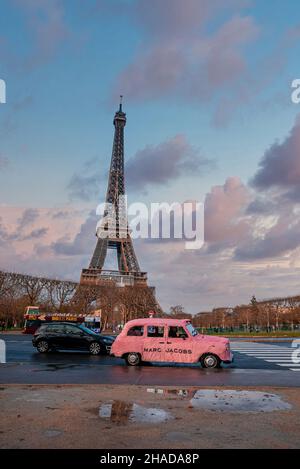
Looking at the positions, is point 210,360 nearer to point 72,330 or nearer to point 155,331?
point 155,331

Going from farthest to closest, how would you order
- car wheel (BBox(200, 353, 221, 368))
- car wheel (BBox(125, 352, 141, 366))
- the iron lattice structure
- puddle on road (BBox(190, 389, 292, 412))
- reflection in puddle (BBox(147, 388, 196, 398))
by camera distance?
the iron lattice structure
car wheel (BBox(125, 352, 141, 366))
car wheel (BBox(200, 353, 221, 368))
reflection in puddle (BBox(147, 388, 196, 398))
puddle on road (BBox(190, 389, 292, 412))

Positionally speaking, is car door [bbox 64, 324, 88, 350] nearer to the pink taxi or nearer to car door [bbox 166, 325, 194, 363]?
the pink taxi

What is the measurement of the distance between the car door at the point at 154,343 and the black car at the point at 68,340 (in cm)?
525

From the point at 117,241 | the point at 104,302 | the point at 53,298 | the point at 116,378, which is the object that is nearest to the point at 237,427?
the point at 116,378

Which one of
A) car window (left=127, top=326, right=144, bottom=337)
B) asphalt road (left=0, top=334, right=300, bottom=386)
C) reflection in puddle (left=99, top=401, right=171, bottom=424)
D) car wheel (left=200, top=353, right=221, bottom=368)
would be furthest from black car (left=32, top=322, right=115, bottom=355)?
reflection in puddle (left=99, top=401, right=171, bottom=424)

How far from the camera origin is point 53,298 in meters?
69.6

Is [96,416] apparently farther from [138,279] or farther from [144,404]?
[138,279]

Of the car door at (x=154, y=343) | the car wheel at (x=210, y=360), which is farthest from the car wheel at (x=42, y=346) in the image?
the car wheel at (x=210, y=360)

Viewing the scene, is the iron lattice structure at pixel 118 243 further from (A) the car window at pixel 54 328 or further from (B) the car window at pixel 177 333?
(B) the car window at pixel 177 333

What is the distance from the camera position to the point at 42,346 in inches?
822

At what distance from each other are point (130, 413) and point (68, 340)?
44.4 ft

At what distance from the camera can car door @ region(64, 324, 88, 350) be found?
68.1 ft

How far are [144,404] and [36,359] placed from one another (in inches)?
403

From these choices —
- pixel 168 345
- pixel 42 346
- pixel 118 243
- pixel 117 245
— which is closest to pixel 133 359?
pixel 168 345
